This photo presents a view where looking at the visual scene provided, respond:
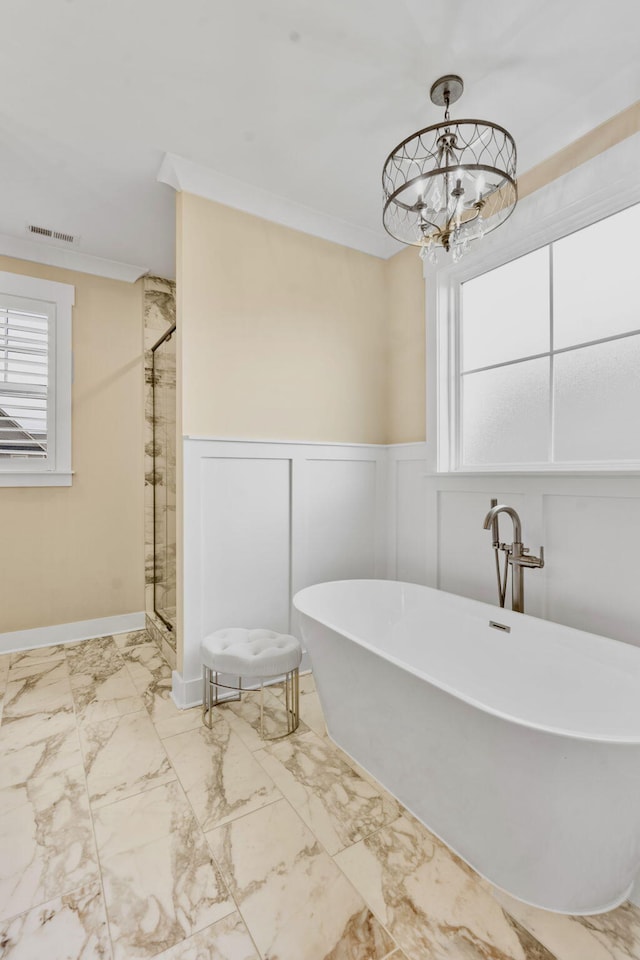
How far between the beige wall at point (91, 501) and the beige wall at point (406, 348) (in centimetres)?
180

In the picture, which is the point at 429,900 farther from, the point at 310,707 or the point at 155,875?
the point at 310,707

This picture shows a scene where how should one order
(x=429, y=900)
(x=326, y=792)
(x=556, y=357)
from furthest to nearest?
(x=556, y=357)
(x=326, y=792)
(x=429, y=900)

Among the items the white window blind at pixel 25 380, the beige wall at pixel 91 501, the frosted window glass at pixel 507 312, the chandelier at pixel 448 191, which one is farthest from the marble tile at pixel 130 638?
the chandelier at pixel 448 191

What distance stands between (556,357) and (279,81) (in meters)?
1.57

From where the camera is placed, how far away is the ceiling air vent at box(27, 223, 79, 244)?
A: 2654 millimetres

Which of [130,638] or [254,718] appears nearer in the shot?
[254,718]

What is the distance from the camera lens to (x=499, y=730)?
1126 mm

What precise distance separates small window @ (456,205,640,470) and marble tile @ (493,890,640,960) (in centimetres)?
137

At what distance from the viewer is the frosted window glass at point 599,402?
71.3 inches

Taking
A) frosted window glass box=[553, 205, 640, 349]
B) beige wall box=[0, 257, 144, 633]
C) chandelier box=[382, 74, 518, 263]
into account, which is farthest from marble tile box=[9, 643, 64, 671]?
frosted window glass box=[553, 205, 640, 349]

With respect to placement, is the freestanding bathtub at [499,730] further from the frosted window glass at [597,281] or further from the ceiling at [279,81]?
the ceiling at [279,81]

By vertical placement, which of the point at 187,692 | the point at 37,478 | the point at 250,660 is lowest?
the point at 187,692

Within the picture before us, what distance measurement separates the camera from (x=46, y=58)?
1.58m

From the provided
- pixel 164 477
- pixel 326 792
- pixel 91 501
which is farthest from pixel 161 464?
pixel 326 792
